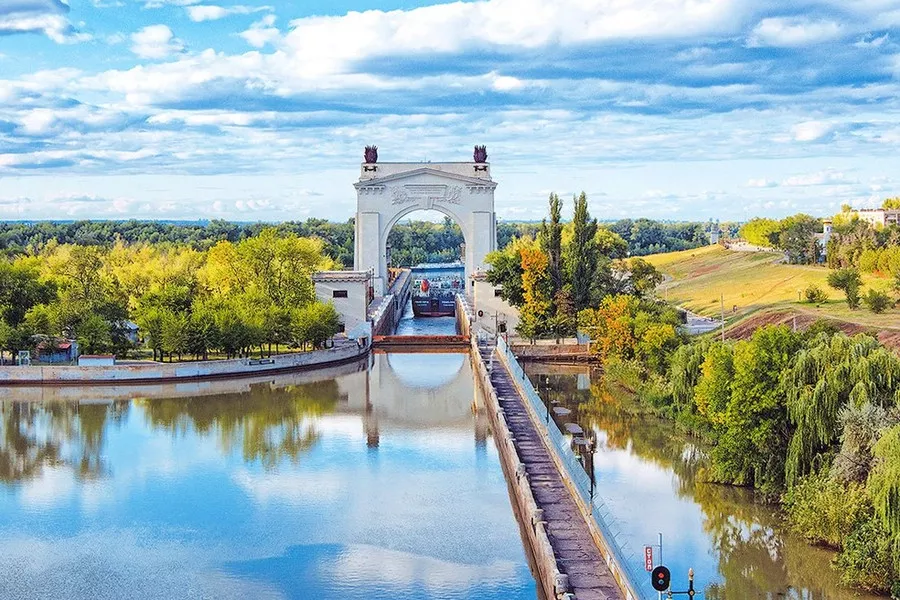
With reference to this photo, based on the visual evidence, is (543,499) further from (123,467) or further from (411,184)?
(411,184)

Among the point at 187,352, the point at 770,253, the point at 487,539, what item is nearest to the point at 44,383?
the point at 187,352

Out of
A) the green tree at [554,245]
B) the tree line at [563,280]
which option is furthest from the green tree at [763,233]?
the green tree at [554,245]

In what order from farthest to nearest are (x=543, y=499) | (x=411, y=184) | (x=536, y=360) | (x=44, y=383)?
(x=411, y=184) < (x=536, y=360) < (x=44, y=383) < (x=543, y=499)

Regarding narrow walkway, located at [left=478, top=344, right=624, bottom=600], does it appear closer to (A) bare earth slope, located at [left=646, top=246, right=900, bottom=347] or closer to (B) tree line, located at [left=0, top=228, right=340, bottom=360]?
A: (A) bare earth slope, located at [left=646, top=246, right=900, bottom=347]

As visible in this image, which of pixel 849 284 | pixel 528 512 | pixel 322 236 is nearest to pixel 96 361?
pixel 528 512

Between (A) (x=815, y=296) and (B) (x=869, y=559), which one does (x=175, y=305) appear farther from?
(B) (x=869, y=559)

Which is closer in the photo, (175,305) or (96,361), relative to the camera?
(96,361)

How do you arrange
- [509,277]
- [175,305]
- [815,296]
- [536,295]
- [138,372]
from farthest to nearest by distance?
[509,277]
[536,295]
[815,296]
[175,305]
[138,372]
